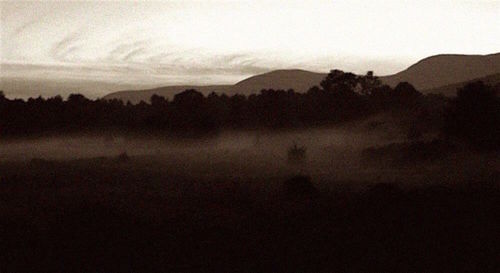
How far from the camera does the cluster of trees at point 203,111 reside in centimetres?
10519

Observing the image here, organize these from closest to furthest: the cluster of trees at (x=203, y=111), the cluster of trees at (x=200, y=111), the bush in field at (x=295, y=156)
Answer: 1. the bush in field at (x=295, y=156)
2. the cluster of trees at (x=203, y=111)
3. the cluster of trees at (x=200, y=111)

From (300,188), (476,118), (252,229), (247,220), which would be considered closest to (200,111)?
(476,118)

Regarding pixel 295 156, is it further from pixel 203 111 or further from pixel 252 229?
pixel 252 229

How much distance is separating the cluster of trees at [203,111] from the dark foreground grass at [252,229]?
6220cm

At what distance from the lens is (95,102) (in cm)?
11844

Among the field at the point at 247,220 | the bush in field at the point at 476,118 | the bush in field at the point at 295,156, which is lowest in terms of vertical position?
the bush in field at the point at 295,156

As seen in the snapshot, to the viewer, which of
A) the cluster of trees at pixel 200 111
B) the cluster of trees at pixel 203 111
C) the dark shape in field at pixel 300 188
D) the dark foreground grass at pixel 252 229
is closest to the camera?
the dark foreground grass at pixel 252 229

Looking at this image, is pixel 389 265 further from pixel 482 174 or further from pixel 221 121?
pixel 221 121

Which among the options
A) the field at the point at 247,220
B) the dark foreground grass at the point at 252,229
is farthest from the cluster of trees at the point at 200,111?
the dark foreground grass at the point at 252,229

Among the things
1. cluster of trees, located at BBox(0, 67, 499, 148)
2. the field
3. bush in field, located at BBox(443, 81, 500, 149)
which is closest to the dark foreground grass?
the field

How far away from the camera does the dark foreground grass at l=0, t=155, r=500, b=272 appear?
79.8ft

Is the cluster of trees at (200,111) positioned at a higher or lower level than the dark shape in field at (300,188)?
higher

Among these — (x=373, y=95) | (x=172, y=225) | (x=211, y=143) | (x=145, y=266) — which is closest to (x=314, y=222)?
(x=172, y=225)

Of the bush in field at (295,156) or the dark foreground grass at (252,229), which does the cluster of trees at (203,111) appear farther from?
the dark foreground grass at (252,229)
